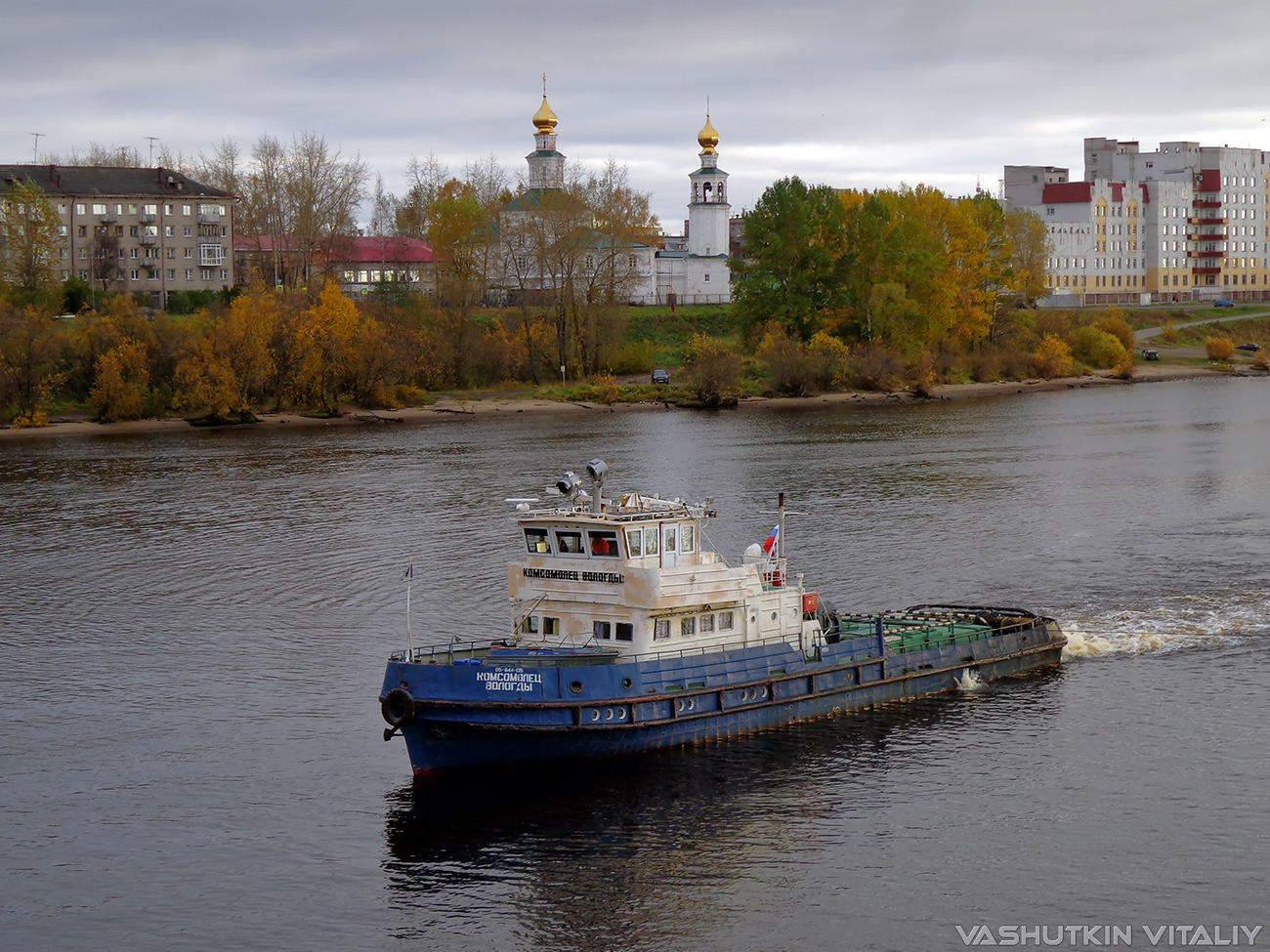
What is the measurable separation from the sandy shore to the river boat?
89.0 m

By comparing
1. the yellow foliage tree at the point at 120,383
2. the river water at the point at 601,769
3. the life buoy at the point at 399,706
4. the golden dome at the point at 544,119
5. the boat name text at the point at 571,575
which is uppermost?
the golden dome at the point at 544,119

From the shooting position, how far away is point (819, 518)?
232ft

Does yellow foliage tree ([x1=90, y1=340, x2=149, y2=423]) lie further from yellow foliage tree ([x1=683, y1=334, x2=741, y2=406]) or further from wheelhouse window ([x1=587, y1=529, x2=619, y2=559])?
wheelhouse window ([x1=587, y1=529, x2=619, y2=559])

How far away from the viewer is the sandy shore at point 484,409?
391 ft

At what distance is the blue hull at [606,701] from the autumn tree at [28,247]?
112542 millimetres

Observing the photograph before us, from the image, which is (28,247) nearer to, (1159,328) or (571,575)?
(571,575)

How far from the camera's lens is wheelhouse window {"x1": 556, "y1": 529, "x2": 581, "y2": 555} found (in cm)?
3647

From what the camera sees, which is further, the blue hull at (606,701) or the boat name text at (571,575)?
the boat name text at (571,575)

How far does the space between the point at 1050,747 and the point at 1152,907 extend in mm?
9051

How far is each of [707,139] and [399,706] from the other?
161m

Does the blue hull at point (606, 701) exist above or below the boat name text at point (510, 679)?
below

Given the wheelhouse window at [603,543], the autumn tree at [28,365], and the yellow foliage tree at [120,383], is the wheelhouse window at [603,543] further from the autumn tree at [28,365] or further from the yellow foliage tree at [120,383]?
the yellow foliage tree at [120,383]

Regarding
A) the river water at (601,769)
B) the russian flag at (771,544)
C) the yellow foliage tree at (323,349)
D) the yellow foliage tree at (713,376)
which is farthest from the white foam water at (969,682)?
the yellow foliage tree at (713,376)

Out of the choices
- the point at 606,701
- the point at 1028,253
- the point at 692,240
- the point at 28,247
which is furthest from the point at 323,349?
the point at 606,701
